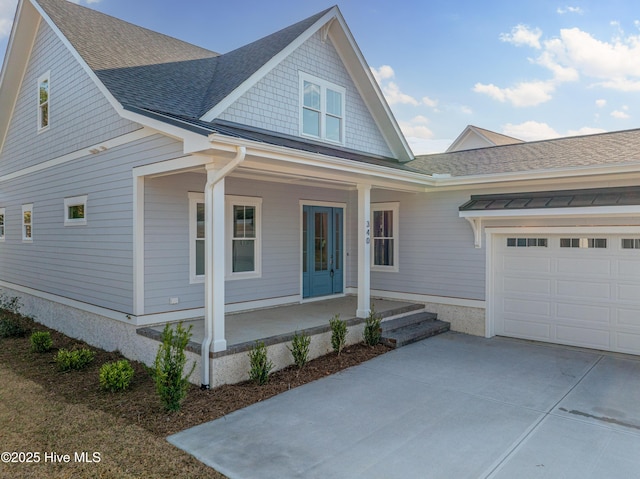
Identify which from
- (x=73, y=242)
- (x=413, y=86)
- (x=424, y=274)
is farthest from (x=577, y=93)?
(x=73, y=242)

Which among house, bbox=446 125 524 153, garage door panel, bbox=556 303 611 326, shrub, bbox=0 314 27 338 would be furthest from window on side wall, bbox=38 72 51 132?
house, bbox=446 125 524 153

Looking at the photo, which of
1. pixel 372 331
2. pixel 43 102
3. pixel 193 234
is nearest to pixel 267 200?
pixel 193 234

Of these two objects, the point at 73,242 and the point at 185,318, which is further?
the point at 73,242

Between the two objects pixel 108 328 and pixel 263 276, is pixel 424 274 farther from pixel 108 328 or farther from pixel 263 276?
pixel 108 328

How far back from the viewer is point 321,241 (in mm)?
10219

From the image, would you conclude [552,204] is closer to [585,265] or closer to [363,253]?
[585,265]

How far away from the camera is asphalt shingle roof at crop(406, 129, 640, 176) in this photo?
7591mm

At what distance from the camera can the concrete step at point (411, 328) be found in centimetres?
779

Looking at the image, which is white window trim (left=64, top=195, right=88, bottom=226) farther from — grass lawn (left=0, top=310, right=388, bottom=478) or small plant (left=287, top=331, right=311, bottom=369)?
small plant (left=287, top=331, right=311, bottom=369)

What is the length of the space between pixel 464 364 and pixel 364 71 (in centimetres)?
681

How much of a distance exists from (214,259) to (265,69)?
4.34 m

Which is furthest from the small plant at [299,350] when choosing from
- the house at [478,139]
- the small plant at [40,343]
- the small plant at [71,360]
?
the house at [478,139]

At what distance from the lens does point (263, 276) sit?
8.86 metres

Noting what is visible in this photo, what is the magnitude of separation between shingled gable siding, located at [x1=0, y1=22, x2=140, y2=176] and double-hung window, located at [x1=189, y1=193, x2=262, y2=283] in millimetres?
1830
